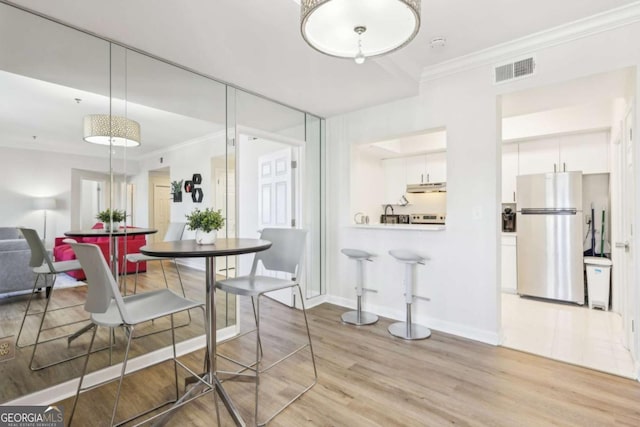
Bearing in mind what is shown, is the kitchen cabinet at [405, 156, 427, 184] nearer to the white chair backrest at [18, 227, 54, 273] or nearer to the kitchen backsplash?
the kitchen backsplash

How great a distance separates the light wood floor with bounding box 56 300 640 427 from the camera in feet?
6.06

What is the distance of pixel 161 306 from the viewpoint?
70.9 inches

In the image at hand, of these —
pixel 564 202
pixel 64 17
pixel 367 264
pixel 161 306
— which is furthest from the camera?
pixel 564 202

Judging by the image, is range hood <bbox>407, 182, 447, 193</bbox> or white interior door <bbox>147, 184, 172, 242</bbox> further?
range hood <bbox>407, 182, 447, 193</bbox>

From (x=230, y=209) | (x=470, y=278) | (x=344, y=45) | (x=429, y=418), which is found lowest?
(x=429, y=418)

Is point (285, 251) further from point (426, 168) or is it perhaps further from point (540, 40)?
point (426, 168)

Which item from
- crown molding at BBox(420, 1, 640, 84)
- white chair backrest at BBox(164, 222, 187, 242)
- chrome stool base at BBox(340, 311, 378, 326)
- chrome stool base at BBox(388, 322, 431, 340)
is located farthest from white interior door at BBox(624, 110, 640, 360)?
white chair backrest at BBox(164, 222, 187, 242)

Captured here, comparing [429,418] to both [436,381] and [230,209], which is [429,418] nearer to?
[436,381]

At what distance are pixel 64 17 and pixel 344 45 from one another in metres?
1.78

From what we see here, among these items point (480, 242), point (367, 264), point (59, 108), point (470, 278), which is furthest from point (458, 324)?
point (59, 108)

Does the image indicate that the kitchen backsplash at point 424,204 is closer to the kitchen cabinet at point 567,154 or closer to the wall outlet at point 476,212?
the kitchen cabinet at point 567,154

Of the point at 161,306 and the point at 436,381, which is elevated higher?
the point at 161,306

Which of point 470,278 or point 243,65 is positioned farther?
point 470,278

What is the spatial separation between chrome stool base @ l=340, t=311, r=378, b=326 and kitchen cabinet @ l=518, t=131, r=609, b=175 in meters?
3.22
